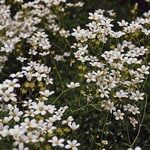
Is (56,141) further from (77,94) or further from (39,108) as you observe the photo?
(77,94)

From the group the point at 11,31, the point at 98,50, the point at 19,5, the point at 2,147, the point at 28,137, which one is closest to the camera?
the point at 28,137

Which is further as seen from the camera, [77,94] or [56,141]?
[77,94]

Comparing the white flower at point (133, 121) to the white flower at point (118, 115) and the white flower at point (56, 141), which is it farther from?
the white flower at point (56, 141)

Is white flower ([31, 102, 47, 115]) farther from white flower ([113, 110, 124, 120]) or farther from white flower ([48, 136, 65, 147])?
white flower ([113, 110, 124, 120])

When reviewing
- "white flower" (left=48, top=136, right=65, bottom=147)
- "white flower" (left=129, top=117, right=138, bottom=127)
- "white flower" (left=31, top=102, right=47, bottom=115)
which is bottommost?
"white flower" (left=129, top=117, right=138, bottom=127)

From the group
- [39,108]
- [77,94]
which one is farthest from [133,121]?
[39,108]

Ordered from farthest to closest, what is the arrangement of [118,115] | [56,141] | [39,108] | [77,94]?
[77,94]
[118,115]
[39,108]
[56,141]

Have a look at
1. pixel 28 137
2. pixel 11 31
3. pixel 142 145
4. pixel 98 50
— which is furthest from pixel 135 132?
pixel 11 31

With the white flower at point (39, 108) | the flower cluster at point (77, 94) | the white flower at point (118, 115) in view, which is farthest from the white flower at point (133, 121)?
the white flower at point (39, 108)

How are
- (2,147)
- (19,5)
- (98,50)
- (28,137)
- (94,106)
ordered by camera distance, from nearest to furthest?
(28,137)
(2,147)
(94,106)
(98,50)
(19,5)

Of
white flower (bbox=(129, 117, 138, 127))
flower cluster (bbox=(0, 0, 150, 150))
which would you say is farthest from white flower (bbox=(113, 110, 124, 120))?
white flower (bbox=(129, 117, 138, 127))

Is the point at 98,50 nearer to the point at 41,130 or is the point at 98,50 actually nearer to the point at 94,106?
the point at 94,106
